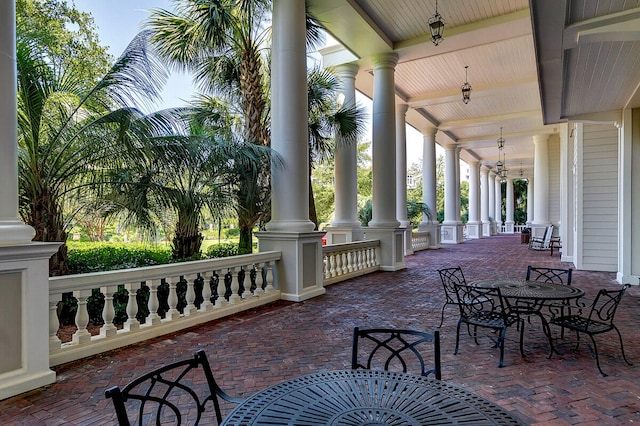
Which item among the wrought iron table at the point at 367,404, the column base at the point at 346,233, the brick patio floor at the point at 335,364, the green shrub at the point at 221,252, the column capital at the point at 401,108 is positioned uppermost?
the column capital at the point at 401,108

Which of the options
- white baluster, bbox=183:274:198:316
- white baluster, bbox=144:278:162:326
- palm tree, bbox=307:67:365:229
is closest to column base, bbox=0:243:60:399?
white baluster, bbox=144:278:162:326

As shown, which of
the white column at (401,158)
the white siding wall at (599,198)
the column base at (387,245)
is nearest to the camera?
the white siding wall at (599,198)

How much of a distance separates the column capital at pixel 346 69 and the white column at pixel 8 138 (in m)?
7.92

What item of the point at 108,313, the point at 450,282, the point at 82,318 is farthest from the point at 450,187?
the point at 82,318

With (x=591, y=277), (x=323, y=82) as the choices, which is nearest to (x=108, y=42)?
(x=323, y=82)

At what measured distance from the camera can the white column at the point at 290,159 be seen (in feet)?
20.0

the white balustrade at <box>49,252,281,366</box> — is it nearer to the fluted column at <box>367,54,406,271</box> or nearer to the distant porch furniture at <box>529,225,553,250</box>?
the fluted column at <box>367,54,406,271</box>

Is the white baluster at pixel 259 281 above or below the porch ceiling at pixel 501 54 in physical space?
below

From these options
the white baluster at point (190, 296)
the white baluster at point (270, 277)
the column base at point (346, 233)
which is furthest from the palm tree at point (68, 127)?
the column base at point (346, 233)

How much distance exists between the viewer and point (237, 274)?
5469mm

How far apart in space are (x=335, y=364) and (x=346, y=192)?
651 centimetres

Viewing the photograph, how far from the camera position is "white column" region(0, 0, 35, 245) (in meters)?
2.90

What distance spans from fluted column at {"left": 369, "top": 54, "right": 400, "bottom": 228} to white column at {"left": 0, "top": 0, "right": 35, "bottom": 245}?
744cm

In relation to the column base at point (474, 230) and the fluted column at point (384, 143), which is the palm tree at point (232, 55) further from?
the column base at point (474, 230)
